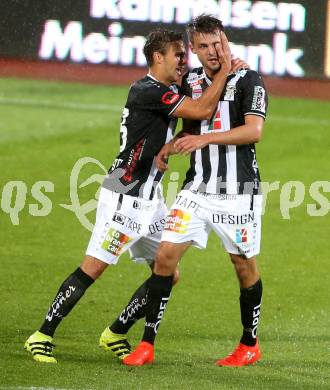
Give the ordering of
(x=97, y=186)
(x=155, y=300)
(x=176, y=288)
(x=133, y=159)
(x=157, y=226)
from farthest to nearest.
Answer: (x=97, y=186) → (x=176, y=288) → (x=157, y=226) → (x=133, y=159) → (x=155, y=300)

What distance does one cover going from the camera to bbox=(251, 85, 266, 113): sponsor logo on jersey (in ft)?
24.5

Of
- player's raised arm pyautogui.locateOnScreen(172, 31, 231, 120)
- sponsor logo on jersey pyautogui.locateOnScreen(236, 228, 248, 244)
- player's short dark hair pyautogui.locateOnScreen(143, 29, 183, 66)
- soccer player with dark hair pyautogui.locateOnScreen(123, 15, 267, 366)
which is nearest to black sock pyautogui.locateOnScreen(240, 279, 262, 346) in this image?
soccer player with dark hair pyautogui.locateOnScreen(123, 15, 267, 366)

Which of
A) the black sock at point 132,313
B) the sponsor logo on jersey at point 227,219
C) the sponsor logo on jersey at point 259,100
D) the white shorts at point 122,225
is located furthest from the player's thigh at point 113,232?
the sponsor logo on jersey at point 259,100

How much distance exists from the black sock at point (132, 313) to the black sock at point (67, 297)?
1.40 feet

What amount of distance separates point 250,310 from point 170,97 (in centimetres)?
149

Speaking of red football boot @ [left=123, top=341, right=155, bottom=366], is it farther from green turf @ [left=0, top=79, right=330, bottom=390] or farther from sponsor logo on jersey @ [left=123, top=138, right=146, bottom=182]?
sponsor logo on jersey @ [left=123, top=138, right=146, bottom=182]

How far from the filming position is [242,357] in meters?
7.63

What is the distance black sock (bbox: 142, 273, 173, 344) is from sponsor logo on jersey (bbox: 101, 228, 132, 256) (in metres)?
0.30

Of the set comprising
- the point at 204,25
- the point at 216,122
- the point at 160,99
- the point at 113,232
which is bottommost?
the point at 113,232

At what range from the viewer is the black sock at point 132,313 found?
26.0 feet

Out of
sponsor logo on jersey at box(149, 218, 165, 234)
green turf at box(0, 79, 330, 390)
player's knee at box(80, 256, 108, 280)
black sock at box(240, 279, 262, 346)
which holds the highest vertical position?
sponsor logo on jersey at box(149, 218, 165, 234)

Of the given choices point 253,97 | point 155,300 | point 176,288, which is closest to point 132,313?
point 155,300

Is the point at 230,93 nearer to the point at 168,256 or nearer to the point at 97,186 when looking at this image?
the point at 168,256

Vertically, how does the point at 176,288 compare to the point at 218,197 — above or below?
below
